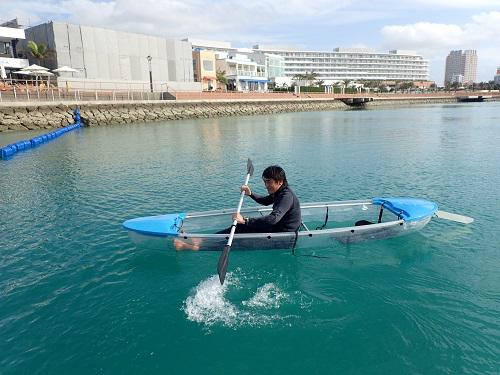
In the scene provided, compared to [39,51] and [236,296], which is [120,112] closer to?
[39,51]

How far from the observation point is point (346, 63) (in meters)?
188

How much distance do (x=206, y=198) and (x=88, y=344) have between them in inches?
321

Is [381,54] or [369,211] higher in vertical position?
[381,54]

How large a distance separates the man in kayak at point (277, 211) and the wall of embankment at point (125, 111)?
34987 mm

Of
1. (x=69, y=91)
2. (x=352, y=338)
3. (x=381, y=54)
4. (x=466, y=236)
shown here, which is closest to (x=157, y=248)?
(x=352, y=338)

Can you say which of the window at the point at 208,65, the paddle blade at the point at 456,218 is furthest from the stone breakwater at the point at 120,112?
the paddle blade at the point at 456,218

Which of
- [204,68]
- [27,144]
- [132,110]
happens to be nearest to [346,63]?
[204,68]

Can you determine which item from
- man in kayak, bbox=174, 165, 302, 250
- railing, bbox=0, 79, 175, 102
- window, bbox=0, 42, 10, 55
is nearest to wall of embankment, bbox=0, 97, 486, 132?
railing, bbox=0, 79, 175, 102

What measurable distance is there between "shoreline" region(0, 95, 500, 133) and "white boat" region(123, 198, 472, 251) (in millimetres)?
33068

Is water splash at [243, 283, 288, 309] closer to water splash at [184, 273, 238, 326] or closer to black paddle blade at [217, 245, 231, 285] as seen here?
water splash at [184, 273, 238, 326]

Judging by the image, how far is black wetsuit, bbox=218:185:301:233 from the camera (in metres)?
7.66

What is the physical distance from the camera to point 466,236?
9.66 m

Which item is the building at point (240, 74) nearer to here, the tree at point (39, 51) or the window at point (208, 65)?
the window at point (208, 65)

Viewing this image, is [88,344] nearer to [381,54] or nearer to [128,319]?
[128,319]
